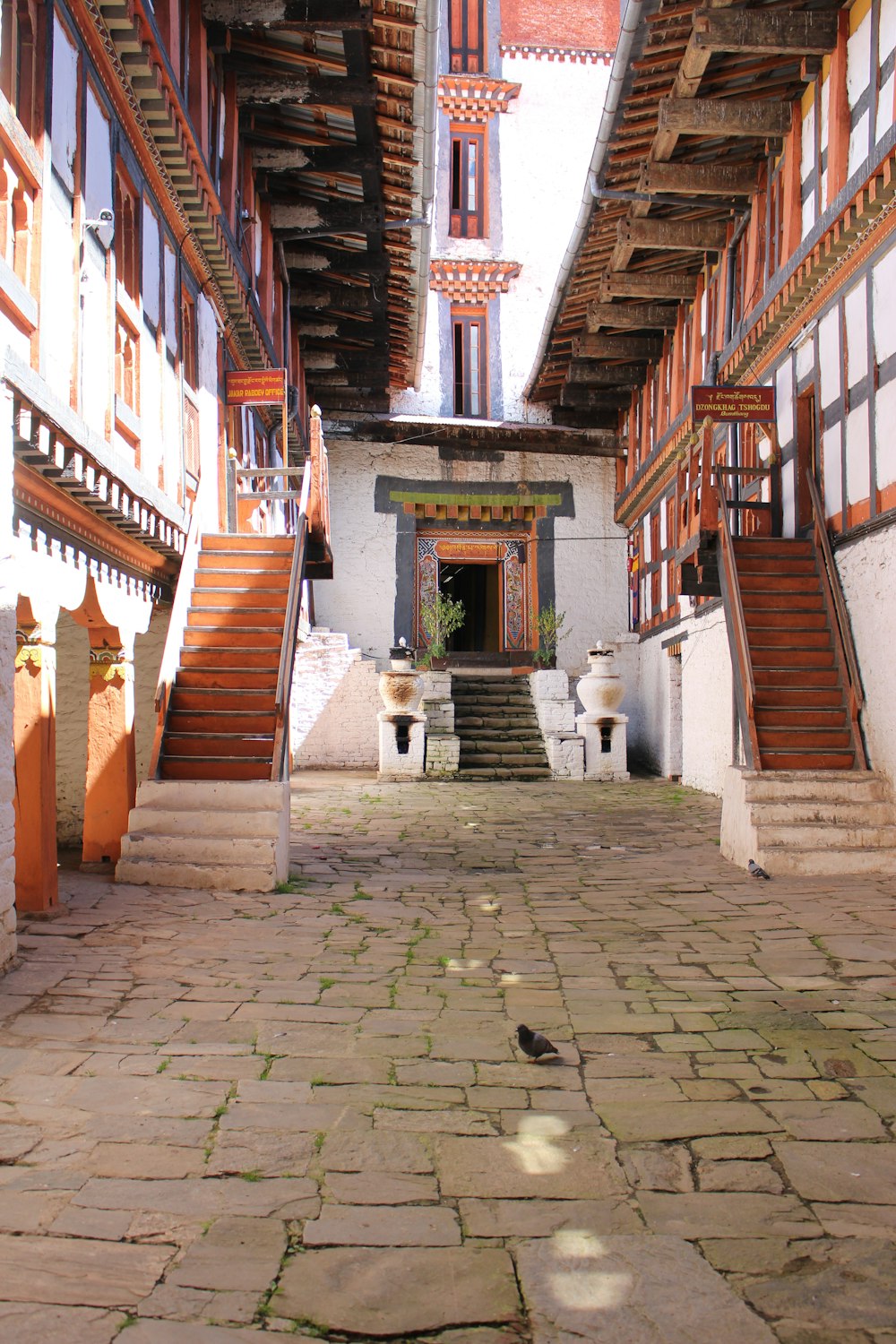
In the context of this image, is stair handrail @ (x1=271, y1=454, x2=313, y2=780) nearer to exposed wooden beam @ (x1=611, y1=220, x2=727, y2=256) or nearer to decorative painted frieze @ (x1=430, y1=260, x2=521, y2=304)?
exposed wooden beam @ (x1=611, y1=220, x2=727, y2=256)

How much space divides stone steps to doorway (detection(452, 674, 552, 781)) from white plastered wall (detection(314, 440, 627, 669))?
2398 millimetres

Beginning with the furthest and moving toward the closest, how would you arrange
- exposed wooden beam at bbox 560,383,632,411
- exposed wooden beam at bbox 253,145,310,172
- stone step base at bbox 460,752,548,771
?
exposed wooden beam at bbox 560,383,632,411
stone step base at bbox 460,752,548,771
exposed wooden beam at bbox 253,145,310,172

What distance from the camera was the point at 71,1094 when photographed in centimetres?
324

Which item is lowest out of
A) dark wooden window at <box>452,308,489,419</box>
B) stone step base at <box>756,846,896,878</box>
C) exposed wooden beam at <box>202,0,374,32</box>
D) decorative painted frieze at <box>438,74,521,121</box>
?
stone step base at <box>756,846,896,878</box>

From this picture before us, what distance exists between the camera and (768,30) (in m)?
9.02

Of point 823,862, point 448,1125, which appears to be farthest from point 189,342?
point 448,1125

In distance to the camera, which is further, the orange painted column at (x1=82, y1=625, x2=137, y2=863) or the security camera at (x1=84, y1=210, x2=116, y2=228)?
the orange painted column at (x1=82, y1=625, x2=137, y2=863)

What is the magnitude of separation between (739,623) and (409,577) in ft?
36.5

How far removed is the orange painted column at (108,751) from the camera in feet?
24.5

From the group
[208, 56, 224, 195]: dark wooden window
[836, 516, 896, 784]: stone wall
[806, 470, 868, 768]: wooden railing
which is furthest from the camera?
[208, 56, 224, 195]: dark wooden window

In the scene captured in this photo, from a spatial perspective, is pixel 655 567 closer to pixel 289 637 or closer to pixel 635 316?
pixel 635 316

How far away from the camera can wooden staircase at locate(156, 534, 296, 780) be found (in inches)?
291

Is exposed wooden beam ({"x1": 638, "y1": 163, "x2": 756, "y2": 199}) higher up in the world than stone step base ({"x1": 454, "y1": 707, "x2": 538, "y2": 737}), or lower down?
higher up

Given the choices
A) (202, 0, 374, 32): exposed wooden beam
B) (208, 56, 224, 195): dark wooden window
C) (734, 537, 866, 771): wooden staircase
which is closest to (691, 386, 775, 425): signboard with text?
Answer: (734, 537, 866, 771): wooden staircase
